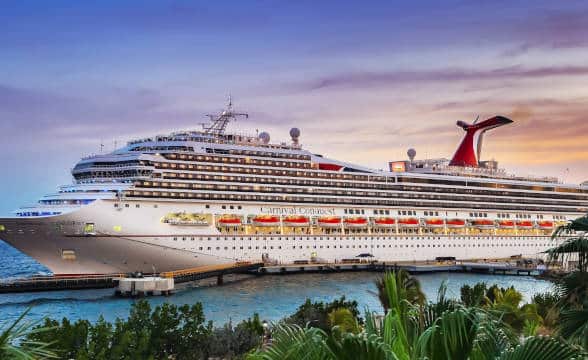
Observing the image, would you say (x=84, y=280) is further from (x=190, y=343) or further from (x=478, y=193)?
(x=478, y=193)

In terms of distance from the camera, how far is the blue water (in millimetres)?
37625

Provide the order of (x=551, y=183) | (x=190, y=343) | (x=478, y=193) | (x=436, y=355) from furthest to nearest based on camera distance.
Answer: (x=551, y=183) → (x=478, y=193) → (x=190, y=343) → (x=436, y=355)

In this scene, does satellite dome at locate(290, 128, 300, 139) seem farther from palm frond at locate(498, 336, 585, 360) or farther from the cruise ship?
palm frond at locate(498, 336, 585, 360)

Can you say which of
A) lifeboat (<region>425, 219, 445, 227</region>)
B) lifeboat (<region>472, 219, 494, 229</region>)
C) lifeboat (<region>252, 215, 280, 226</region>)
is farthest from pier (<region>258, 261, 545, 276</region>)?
lifeboat (<region>472, 219, 494, 229</region>)

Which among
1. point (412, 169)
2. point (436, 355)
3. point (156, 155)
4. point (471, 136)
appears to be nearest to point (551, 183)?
point (471, 136)

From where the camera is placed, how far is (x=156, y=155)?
169 feet

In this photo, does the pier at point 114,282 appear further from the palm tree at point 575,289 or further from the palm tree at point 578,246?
the palm tree at point 578,246

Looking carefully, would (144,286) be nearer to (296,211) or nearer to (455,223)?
(296,211)

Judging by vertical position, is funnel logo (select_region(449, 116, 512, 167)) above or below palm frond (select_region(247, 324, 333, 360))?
above

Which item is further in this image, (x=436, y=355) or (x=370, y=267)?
(x=370, y=267)

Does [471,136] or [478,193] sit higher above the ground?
[471,136]

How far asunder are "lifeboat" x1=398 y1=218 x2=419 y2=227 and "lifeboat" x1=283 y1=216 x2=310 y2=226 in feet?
39.5

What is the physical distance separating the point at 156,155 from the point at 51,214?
9.22 metres

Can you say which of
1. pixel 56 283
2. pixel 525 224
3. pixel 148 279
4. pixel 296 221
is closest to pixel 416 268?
pixel 296 221
